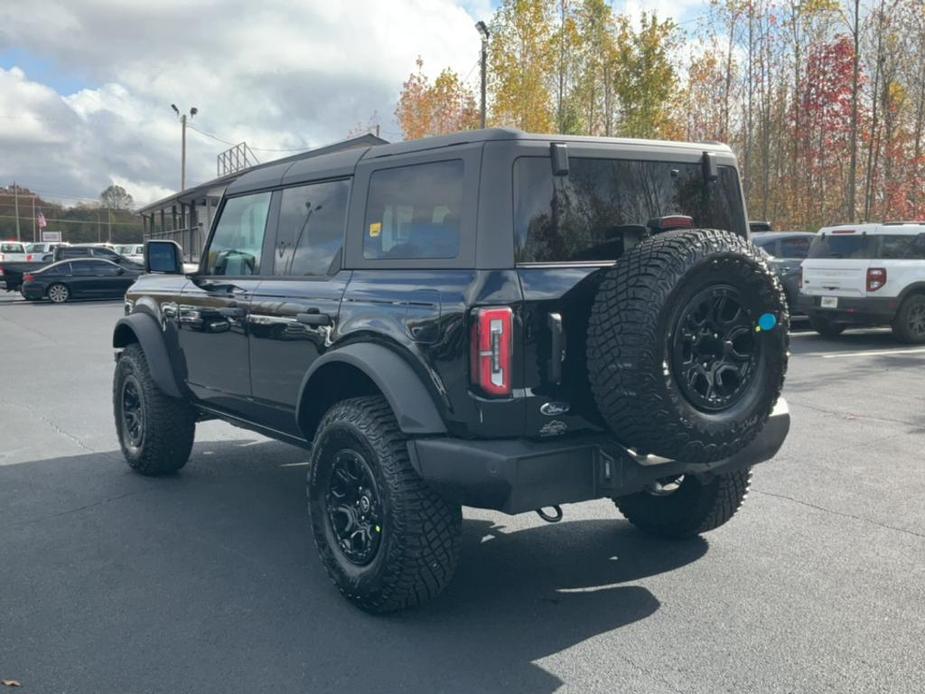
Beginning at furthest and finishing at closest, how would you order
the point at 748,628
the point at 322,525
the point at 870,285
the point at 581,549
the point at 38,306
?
the point at 38,306 → the point at 870,285 → the point at 581,549 → the point at 322,525 → the point at 748,628

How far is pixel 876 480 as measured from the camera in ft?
19.2

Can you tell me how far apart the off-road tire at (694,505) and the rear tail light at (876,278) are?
32.3 feet

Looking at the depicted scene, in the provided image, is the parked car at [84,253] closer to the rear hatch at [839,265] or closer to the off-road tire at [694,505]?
the rear hatch at [839,265]

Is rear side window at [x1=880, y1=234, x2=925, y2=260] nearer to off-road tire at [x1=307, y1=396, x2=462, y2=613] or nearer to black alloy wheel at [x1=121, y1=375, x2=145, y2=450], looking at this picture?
black alloy wheel at [x1=121, y1=375, x2=145, y2=450]

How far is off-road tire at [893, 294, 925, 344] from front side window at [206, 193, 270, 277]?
36.5 feet

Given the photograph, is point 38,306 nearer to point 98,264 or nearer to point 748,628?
point 98,264

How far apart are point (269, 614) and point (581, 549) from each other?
169 cm

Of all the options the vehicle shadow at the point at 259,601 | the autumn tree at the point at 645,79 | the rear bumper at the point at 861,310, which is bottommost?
the vehicle shadow at the point at 259,601

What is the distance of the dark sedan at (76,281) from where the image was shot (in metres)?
25.8

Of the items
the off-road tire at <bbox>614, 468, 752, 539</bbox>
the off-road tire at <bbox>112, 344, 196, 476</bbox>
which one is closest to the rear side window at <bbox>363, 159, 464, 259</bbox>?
the off-road tire at <bbox>614, 468, 752, 539</bbox>

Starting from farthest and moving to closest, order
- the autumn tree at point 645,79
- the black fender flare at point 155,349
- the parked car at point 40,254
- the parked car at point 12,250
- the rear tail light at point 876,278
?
the parked car at point 12,250 → the parked car at point 40,254 → the autumn tree at point 645,79 → the rear tail light at point 876,278 → the black fender flare at point 155,349

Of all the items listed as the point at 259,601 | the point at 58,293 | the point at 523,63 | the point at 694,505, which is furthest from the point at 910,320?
the point at 58,293

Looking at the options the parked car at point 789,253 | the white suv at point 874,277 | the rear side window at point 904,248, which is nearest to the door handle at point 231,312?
the white suv at point 874,277

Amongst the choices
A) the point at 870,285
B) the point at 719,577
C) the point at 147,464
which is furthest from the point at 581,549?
the point at 870,285
